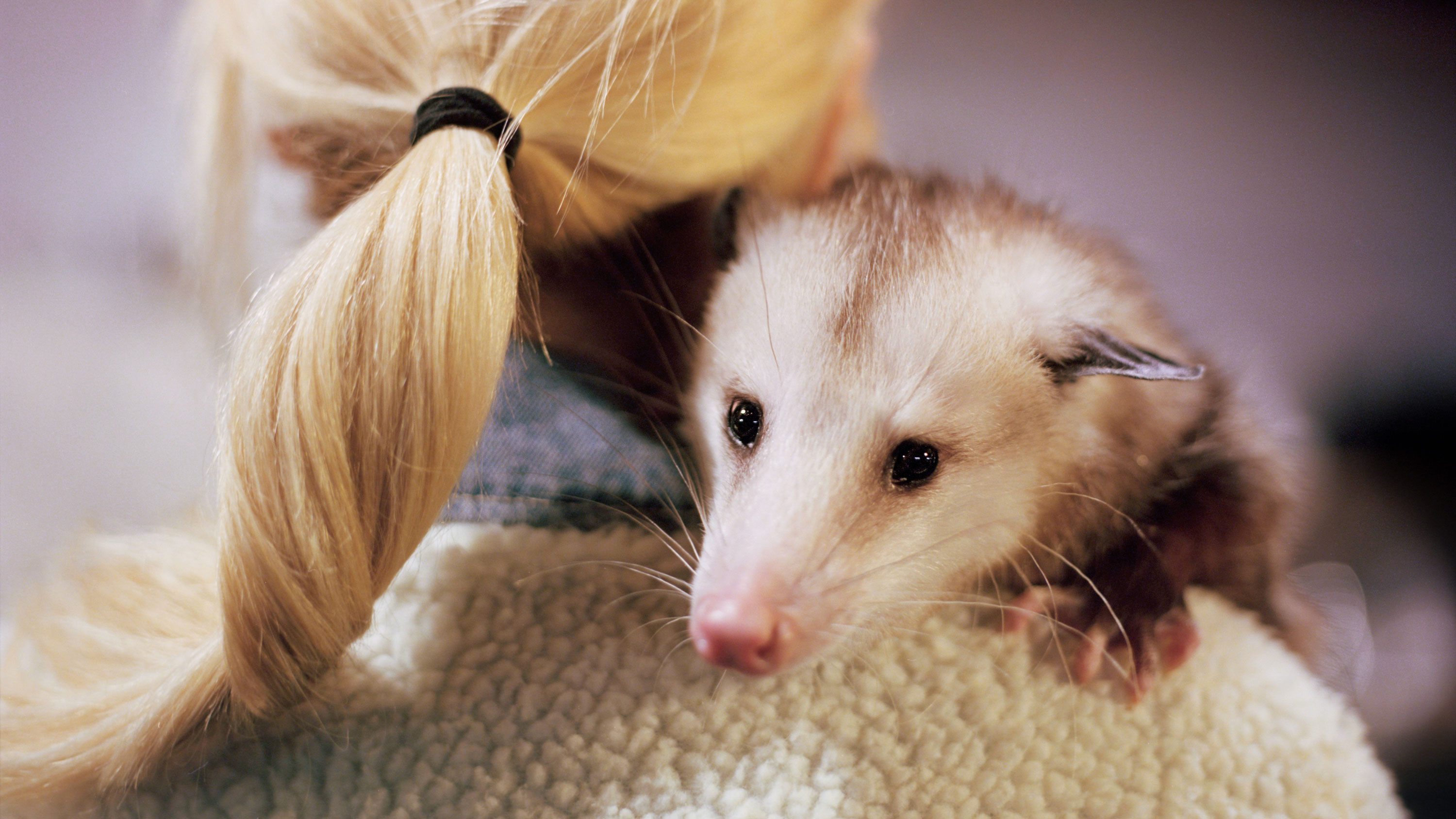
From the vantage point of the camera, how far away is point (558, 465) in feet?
2.07

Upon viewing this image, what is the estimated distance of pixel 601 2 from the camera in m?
0.53

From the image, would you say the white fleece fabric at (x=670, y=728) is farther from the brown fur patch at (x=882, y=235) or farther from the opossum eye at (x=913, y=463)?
the brown fur patch at (x=882, y=235)

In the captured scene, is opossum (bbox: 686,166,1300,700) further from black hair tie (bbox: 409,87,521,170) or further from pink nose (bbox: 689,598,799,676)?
black hair tie (bbox: 409,87,521,170)

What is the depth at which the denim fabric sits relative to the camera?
60cm

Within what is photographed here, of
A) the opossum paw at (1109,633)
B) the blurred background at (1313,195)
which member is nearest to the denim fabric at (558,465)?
the opossum paw at (1109,633)

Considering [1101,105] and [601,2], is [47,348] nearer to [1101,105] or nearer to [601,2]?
[601,2]

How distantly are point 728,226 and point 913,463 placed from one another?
0.80 feet

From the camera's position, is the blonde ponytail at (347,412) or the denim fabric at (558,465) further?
the denim fabric at (558,465)

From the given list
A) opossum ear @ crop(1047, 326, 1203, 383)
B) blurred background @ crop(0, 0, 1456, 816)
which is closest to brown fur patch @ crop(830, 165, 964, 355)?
opossum ear @ crop(1047, 326, 1203, 383)

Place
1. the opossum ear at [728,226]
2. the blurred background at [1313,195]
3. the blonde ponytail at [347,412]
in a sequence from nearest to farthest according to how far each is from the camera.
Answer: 1. the blonde ponytail at [347,412]
2. the opossum ear at [728,226]
3. the blurred background at [1313,195]

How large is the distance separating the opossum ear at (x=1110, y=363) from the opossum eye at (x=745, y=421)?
21 centimetres

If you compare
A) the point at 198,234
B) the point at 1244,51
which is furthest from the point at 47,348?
the point at 1244,51

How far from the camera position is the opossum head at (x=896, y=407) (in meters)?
0.53

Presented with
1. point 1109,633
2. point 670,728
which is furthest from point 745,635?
point 1109,633
